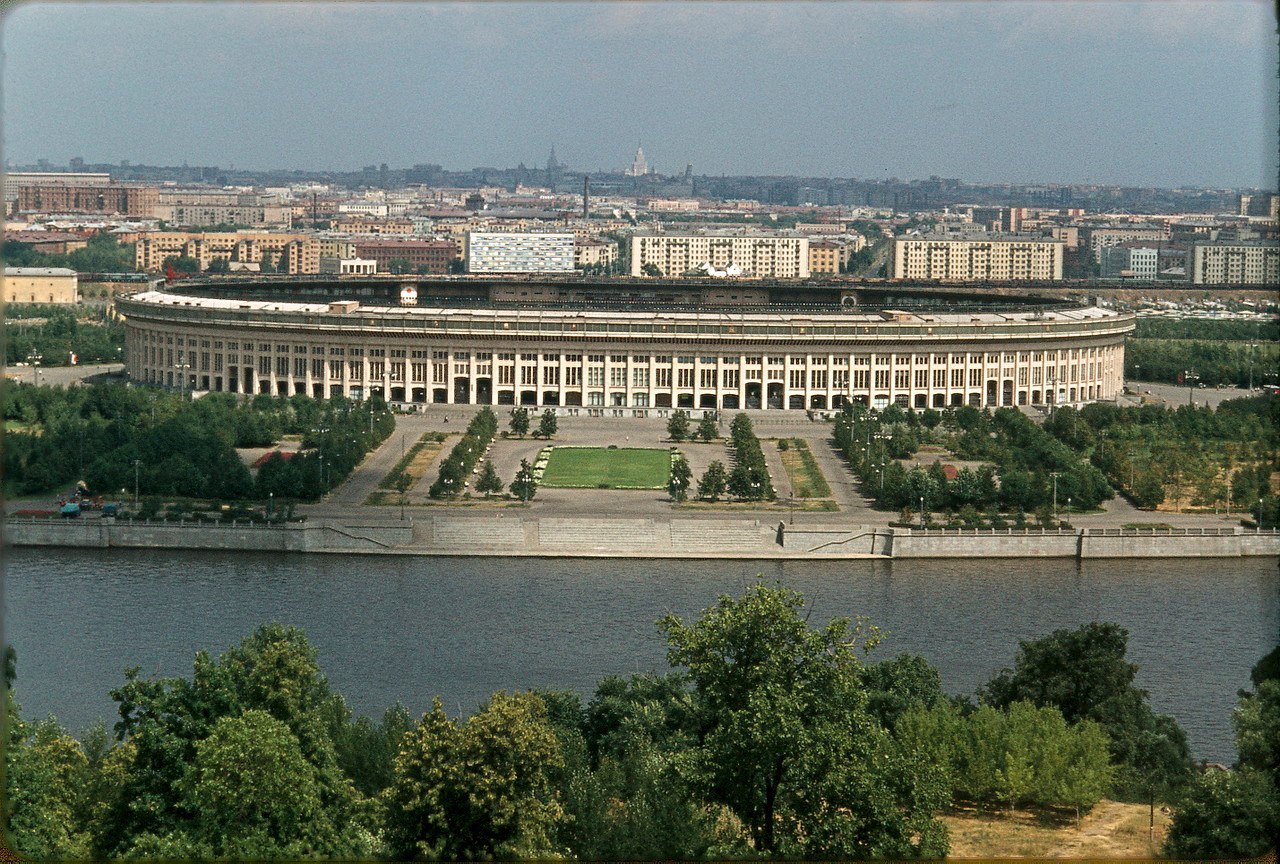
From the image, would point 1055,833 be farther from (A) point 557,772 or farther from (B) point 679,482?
(B) point 679,482

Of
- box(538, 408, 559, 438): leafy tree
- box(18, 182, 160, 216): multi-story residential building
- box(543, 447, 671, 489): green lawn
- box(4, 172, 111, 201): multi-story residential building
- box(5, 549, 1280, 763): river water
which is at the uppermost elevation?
box(4, 172, 111, 201): multi-story residential building

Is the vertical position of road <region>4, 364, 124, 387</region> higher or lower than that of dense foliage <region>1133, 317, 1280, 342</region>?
lower

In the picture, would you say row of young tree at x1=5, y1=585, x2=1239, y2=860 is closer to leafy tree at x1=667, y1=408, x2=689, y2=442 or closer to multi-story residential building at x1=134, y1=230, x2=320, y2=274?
leafy tree at x1=667, y1=408, x2=689, y2=442

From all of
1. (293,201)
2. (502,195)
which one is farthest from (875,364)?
(502,195)

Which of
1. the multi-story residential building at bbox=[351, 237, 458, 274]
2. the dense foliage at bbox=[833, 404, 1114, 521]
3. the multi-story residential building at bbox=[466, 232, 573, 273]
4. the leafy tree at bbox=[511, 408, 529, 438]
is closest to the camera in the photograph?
the dense foliage at bbox=[833, 404, 1114, 521]

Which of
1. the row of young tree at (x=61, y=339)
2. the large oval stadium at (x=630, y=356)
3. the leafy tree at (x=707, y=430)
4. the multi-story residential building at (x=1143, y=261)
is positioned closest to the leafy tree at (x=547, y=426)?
the leafy tree at (x=707, y=430)

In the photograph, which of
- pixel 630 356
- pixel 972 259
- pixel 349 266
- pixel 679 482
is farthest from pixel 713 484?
pixel 972 259

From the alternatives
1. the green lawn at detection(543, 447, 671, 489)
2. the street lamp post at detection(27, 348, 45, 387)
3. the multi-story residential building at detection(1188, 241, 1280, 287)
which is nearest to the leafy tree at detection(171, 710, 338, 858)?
the green lawn at detection(543, 447, 671, 489)

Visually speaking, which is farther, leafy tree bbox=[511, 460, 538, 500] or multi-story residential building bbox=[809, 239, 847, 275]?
multi-story residential building bbox=[809, 239, 847, 275]
